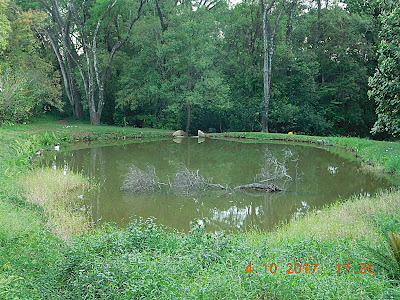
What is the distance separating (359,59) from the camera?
95.0 feet

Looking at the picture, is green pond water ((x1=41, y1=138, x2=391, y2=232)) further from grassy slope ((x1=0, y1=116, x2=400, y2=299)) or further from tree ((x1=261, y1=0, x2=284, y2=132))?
tree ((x1=261, y1=0, x2=284, y2=132))

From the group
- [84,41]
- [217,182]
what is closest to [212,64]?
[84,41]

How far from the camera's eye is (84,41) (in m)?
25.0

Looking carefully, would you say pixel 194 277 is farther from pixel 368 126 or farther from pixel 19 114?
pixel 368 126

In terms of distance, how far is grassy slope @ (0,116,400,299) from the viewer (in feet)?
12.5

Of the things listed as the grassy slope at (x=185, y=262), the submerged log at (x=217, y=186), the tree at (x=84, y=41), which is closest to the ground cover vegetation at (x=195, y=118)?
the grassy slope at (x=185, y=262)

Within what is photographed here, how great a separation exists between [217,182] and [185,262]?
276 inches

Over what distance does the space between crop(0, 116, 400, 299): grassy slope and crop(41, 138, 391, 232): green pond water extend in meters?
1.86

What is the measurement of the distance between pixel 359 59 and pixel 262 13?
28.4 feet
